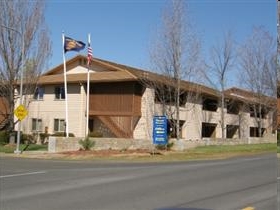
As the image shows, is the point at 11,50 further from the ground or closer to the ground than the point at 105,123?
further from the ground

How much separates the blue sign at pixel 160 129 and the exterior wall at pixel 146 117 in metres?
11.3

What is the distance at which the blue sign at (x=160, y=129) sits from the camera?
29.7 meters

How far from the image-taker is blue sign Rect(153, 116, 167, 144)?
2973 cm

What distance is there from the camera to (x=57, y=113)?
1797 inches

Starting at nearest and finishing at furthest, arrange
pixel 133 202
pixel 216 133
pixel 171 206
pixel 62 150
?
1. pixel 171 206
2. pixel 133 202
3. pixel 62 150
4. pixel 216 133

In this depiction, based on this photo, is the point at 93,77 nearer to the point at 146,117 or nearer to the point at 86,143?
the point at 146,117

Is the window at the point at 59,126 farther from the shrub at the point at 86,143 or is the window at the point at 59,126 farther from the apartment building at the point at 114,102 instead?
the shrub at the point at 86,143

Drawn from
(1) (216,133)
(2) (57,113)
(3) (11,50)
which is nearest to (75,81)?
(2) (57,113)

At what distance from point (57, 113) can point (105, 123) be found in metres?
6.29

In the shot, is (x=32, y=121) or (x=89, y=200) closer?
(x=89, y=200)

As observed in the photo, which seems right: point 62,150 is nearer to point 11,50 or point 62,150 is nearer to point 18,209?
point 11,50

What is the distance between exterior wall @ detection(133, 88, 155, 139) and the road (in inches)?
906

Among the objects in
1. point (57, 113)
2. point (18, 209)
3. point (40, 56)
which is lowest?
point (18, 209)

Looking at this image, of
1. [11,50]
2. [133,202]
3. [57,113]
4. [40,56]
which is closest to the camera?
[133,202]
